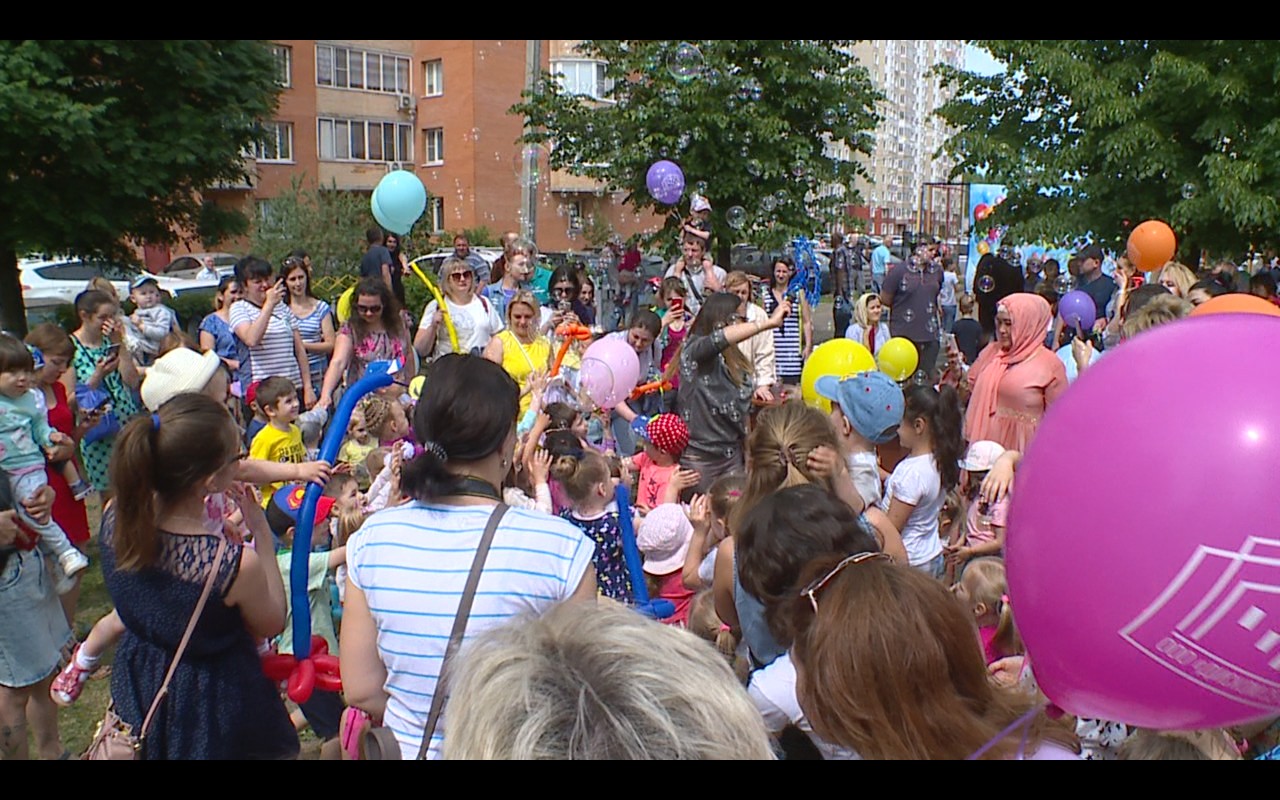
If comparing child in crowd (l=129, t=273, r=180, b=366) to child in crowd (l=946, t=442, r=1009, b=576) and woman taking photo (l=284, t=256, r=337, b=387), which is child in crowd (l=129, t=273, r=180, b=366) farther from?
child in crowd (l=946, t=442, r=1009, b=576)

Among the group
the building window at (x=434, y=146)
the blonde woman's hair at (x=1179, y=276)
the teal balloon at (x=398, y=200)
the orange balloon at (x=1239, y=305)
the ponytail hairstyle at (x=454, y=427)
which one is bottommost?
the ponytail hairstyle at (x=454, y=427)

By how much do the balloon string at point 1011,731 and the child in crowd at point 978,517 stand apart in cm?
213

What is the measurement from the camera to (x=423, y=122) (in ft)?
131

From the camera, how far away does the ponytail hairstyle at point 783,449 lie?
322cm

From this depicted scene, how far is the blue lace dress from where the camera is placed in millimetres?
2387

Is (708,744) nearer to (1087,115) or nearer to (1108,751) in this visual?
(1108,751)

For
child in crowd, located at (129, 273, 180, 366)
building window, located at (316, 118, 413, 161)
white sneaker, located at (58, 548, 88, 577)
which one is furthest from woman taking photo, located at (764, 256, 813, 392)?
building window, located at (316, 118, 413, 161)

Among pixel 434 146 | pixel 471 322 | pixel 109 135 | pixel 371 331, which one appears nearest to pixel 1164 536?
pixel 471 322

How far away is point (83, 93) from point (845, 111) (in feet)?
33.9

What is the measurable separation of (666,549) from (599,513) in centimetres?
51

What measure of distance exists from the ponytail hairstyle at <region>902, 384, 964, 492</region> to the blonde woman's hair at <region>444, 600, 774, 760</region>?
274 centimetres

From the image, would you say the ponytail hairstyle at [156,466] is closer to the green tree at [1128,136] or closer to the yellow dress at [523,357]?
the yellow dress at [523,357]

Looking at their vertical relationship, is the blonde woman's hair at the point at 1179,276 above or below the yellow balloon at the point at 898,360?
above

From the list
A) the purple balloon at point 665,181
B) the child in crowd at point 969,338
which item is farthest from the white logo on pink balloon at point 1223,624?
the purple balloon at point 665,181
